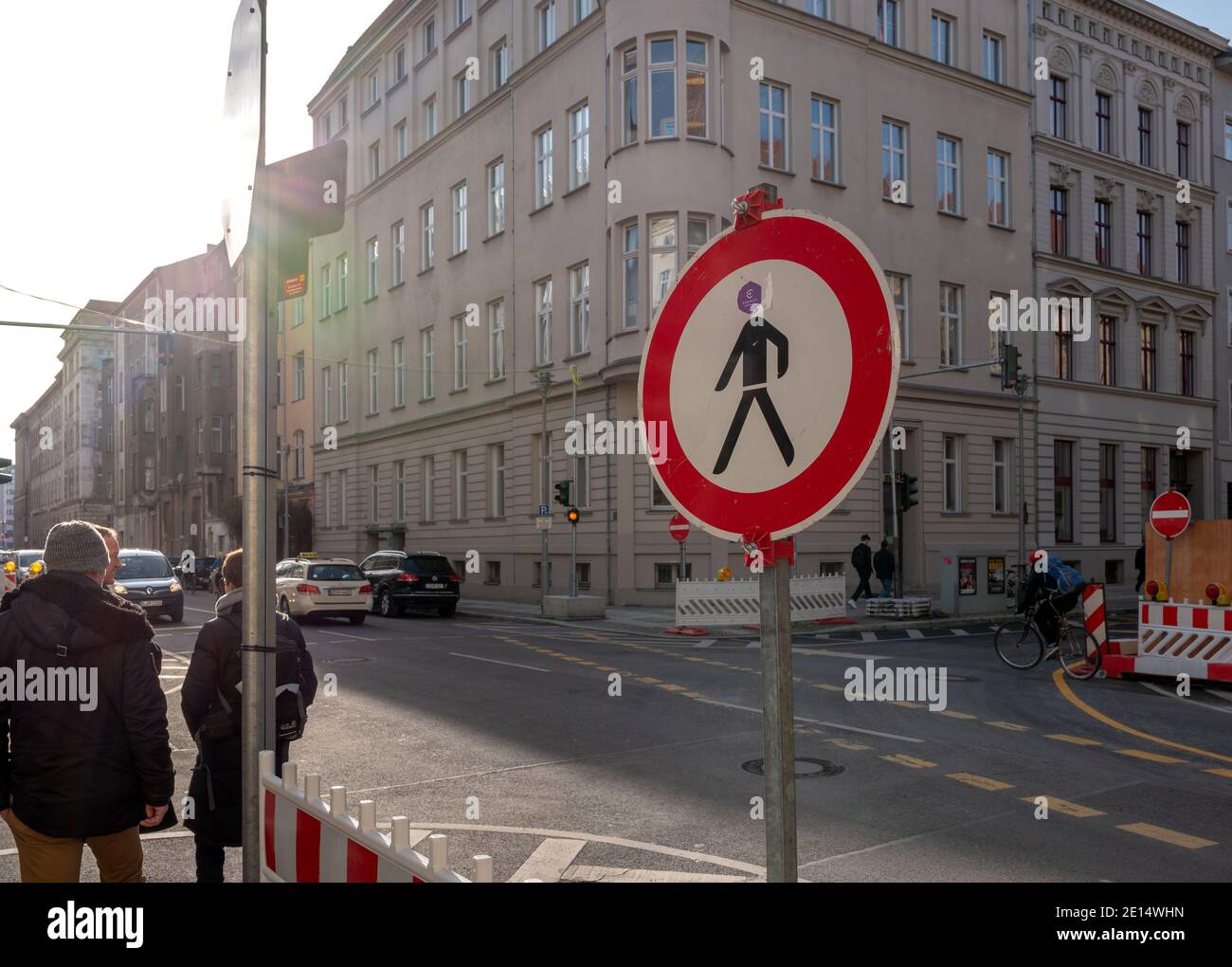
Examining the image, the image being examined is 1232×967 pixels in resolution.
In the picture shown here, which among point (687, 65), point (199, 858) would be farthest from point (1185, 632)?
point (687, 65)

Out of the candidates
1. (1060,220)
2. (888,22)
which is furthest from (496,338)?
(1060,220)

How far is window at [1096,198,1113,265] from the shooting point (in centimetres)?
4028

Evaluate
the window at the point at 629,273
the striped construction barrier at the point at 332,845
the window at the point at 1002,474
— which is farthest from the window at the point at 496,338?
the striped construction barrier at the point at 332,845

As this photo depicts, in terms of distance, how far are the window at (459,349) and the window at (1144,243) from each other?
25593mm

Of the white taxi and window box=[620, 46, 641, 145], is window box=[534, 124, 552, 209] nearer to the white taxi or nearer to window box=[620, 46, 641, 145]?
window box=[620, 46, 641, 145]

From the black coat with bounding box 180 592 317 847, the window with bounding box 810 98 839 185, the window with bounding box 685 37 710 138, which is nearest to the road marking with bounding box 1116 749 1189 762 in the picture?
the black coat with bounding box 180 592 317 847

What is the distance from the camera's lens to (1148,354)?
136 ft

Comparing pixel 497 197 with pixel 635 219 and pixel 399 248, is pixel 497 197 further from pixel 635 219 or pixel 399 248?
pixel 635 219

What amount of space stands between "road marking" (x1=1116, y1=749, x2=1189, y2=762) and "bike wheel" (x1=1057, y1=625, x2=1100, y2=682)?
523 centimetres

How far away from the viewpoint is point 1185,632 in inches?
541

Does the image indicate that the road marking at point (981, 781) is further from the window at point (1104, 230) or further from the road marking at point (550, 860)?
the window at point (1104, 230)

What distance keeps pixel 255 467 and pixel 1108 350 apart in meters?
41.4

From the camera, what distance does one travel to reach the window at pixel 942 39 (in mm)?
36000
